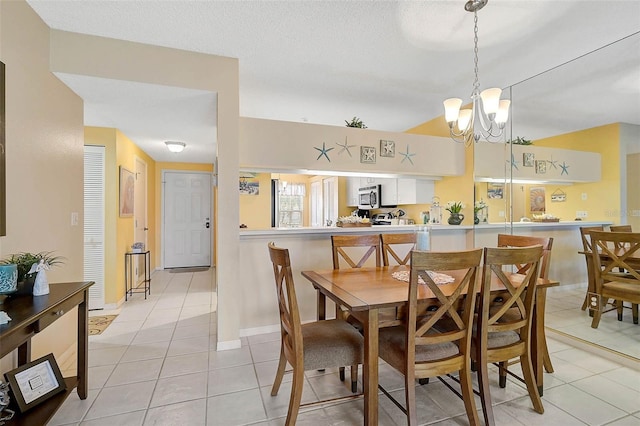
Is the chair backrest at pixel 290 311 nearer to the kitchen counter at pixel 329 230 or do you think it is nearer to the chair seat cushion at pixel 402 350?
the chair seat cushion at pixel 402 350

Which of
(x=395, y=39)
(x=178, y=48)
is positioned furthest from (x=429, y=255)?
(x=178, y=48)

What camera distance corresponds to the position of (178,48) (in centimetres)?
267

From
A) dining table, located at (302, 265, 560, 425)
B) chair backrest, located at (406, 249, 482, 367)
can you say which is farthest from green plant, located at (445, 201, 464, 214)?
chair backrest, located at (406, 249, 482, 367)

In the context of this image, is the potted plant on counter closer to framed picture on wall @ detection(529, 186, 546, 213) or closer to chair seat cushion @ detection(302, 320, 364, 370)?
chair seat cushion @ detection(302, 320, 364, 370)

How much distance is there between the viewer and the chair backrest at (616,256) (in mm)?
2596

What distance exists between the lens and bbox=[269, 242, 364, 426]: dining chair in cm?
167

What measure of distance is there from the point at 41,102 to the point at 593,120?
4719 mm

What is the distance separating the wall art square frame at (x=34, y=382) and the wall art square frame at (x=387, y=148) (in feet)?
11.0

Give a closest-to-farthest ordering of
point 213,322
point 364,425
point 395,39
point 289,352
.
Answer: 1. point 364,425
2. point 289,352
3. point 395,39
4. point 213,322

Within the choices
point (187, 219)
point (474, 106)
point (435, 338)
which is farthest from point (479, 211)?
point (187, 219)

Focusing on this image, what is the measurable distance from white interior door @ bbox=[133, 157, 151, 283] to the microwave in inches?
152

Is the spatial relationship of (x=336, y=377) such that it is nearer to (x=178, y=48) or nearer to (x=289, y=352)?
(x=289, y=352)

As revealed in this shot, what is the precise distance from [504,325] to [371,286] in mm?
776

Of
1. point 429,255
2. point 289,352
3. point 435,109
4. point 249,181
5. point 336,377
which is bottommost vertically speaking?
point 336,377
